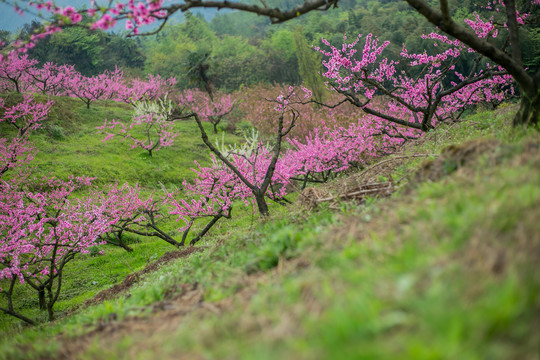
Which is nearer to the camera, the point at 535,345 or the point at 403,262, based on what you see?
the point at 535,345

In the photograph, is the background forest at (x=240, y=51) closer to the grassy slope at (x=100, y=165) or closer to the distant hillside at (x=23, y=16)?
the distant hillside at (x=23, y=16)

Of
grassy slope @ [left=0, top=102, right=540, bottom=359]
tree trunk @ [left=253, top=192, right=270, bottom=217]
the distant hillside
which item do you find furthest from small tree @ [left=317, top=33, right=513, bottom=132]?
grassy slope @ [left=0, top=102, right=540, bottom=359]

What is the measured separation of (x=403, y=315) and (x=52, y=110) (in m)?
32.6

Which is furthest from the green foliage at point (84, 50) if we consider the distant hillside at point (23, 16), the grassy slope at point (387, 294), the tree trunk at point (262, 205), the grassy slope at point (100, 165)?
the grassy slope at point (387, 294)

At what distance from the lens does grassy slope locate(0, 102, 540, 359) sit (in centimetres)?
129

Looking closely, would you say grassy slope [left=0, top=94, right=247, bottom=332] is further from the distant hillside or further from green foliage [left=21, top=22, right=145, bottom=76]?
green foliage [left=21, top=22, right=145, bottom=76]

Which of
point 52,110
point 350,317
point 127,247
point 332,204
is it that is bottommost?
point 127,247

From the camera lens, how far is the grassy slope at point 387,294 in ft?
4.22

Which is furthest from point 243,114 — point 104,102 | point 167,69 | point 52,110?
point 167,69

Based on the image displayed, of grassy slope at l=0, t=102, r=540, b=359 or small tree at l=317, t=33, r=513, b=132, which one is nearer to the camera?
grassy slope at l=0, t=102, r=540, b=359

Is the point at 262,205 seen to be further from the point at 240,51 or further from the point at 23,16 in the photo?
the point at 240,51

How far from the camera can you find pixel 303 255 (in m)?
2.70

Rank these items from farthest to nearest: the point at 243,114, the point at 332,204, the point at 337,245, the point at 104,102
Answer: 1. the point at 243,114
2. the point at 104,102
3. the point at 332,204
4. the point at 337,245

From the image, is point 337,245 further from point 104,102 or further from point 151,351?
point 104,102
